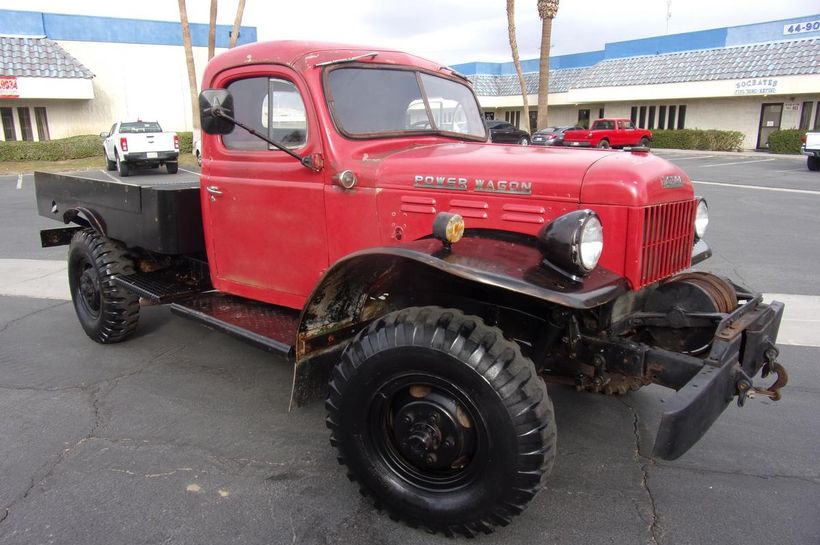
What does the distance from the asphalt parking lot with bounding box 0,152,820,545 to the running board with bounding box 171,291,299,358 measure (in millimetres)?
560

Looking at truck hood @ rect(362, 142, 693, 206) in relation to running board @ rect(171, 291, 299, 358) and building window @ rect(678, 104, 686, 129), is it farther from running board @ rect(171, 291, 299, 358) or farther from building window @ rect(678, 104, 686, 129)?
building window @ rect(678, 104, 686, 129)

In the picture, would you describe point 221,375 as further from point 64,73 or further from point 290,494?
point 64,73

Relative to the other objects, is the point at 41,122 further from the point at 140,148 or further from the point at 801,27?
the point at 801,27

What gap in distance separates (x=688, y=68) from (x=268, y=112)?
3449cm

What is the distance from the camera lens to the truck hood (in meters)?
2.51

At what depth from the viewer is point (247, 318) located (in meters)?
3.62

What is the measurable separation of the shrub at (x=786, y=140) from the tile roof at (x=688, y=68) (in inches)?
104

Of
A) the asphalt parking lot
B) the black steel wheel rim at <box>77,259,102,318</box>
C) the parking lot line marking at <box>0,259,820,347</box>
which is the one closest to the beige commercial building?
the parking lot line marking at <box>0,259,820,347</box>

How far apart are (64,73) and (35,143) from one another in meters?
3.43

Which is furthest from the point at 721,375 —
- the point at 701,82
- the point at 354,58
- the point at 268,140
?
the point at 701,82

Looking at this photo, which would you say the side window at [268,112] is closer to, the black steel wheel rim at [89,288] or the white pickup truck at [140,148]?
the black steel wheel rim at [89,288]

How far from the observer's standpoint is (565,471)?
303 cm

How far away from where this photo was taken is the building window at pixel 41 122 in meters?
27.1

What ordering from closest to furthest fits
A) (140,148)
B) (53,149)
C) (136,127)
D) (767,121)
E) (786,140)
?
(140,148) → (136,127) → (53,149) → (786,140) → (767,121)
